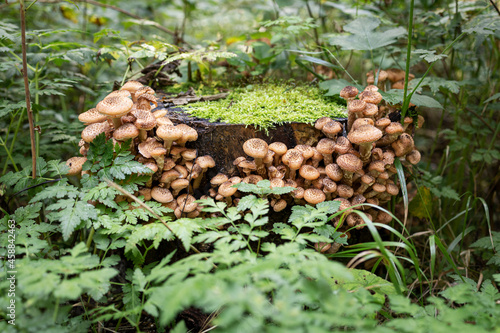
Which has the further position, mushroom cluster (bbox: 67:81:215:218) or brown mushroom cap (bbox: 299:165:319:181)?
brown mushroom cap (bbox: 299:165:319:181)

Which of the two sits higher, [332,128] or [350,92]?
[350,92]

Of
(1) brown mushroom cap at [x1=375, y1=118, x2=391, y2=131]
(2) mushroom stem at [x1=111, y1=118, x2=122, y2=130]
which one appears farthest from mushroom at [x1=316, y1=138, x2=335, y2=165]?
(2) mushroom stem at [x1=111, y1=118, x2=122, y2=130]

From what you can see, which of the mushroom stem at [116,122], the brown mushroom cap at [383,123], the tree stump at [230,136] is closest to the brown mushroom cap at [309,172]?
the tree stump at [230,136]

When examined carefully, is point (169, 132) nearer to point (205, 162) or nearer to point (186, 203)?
point (205, 162)

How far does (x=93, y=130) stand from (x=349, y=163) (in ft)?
Result: 7.42

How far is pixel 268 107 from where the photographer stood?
3.15 meters

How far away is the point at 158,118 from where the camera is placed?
2717 millimetres

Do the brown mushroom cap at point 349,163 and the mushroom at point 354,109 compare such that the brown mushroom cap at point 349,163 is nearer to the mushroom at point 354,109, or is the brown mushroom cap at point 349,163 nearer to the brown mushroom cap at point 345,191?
the brown mushroom cap at point 345,191

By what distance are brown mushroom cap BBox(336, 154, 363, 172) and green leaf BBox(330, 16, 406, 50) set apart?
4.59 ft

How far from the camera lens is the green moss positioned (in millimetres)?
2898

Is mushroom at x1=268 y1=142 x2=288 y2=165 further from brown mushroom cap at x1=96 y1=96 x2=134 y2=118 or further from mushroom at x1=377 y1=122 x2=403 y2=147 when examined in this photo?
brown mushroom cap at x1=96 y1=96 x2=134 y2=118

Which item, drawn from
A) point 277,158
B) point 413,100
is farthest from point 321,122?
point 413,100

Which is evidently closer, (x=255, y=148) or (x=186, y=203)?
(x=255, y=148)

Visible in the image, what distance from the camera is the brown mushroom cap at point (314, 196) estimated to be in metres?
2.61
